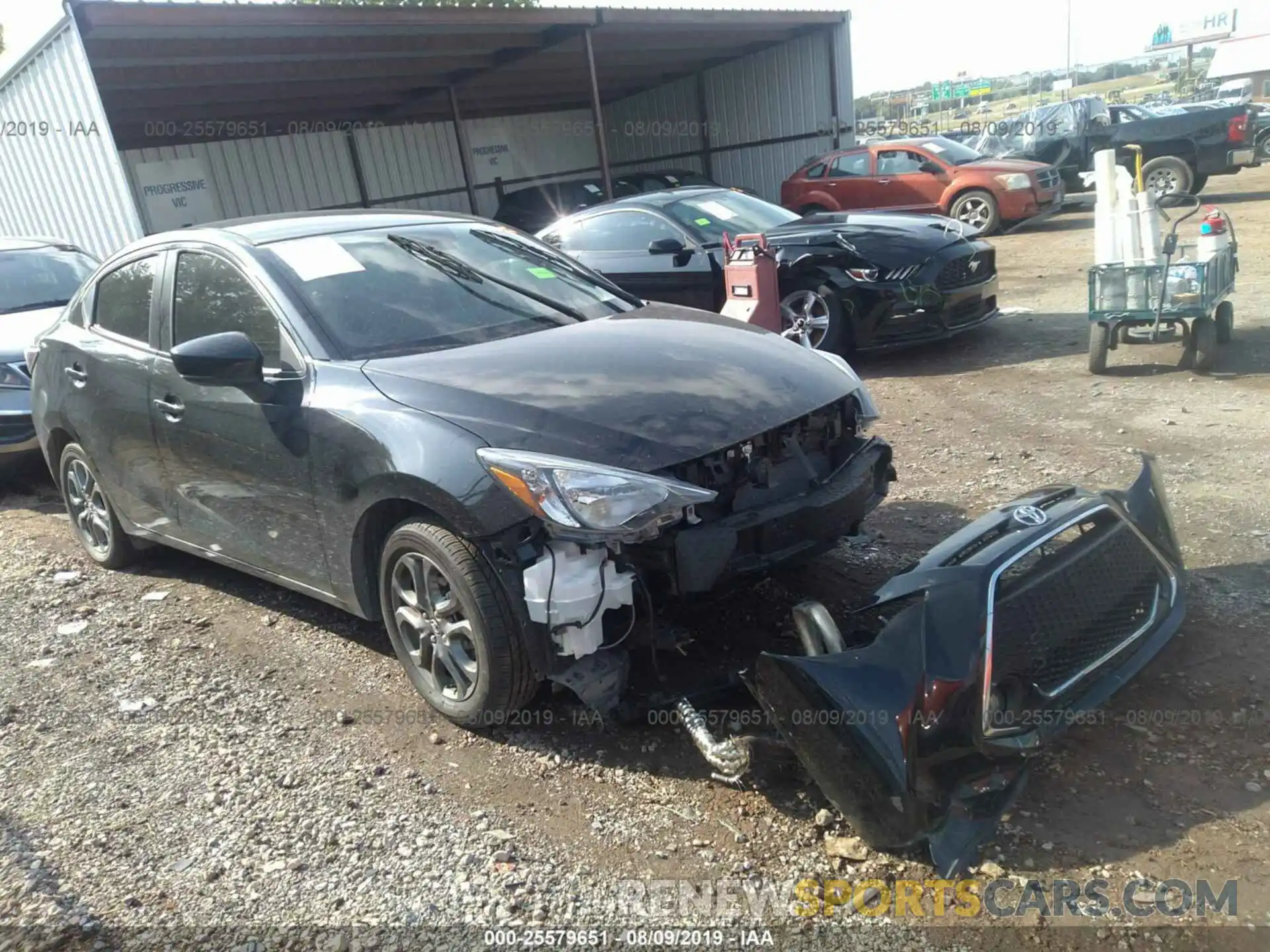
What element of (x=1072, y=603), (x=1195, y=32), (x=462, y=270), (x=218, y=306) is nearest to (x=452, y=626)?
(x=462, y=270)

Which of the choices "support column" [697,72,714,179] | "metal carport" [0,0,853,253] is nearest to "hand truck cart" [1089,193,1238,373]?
"metal carport" [0,0,853,253]

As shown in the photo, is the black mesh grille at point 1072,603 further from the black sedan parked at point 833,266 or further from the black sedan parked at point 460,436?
the black sedan parked at point 833,266

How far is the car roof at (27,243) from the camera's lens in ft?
26.5

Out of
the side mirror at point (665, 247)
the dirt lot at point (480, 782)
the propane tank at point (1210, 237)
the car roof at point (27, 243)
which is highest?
the car roof at point (27, 243)

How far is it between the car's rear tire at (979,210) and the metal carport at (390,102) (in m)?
4.36

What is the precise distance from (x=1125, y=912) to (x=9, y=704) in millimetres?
3894

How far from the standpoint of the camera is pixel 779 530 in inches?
117

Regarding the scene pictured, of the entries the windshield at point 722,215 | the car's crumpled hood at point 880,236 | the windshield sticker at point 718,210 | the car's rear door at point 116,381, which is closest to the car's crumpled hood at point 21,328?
the car's rear door at point 116,381

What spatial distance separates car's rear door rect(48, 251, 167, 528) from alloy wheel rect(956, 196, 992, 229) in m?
12.9

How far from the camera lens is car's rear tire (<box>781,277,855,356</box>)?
24.5ft

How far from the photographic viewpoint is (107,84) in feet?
41.8

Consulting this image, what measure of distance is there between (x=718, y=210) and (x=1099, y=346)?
3504mm

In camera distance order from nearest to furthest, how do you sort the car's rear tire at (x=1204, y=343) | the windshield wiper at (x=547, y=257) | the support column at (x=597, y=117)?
the windshield wiper at (x=547, y=257) < the car's rear tire at (x=1204, y=343) < the support column at (x=597, y=117)

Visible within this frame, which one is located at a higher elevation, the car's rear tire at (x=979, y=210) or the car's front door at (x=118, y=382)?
the car's front door at (x=118, y=382)
